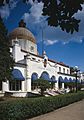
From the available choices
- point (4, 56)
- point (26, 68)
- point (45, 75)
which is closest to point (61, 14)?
point (4, 56)

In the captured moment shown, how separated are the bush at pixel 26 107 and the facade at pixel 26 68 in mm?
15944

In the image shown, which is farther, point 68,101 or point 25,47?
point 25,47

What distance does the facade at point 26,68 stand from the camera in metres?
39.7

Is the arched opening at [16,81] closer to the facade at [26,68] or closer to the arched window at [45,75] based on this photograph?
the facade at [26,68]

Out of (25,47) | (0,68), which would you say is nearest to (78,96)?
(0,68)

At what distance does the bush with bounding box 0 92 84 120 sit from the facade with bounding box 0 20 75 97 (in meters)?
15.9

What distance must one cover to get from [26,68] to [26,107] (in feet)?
86.9

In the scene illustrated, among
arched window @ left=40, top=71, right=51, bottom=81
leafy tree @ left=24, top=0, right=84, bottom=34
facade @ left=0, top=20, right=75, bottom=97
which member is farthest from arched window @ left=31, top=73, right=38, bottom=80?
leafy tree @ left=24, top=0, right=84, bottom=34

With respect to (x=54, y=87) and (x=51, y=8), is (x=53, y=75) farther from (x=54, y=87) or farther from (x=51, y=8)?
A: (x=51, y=8)

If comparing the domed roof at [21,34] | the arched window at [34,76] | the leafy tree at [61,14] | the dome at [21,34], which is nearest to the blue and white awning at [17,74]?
the arched window at [34,76]

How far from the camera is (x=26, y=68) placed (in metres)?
42.5

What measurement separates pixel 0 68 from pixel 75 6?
26.1m

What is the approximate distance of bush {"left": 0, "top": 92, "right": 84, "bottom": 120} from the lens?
548 inches

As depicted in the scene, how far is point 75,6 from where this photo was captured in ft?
16.2
